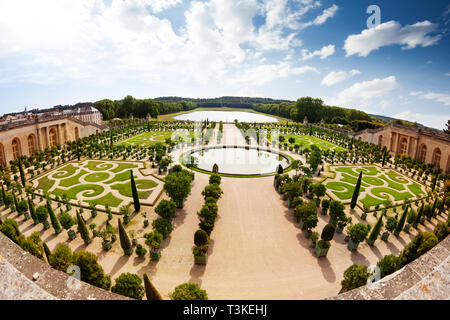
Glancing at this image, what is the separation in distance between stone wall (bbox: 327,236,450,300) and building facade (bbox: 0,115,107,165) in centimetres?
4805

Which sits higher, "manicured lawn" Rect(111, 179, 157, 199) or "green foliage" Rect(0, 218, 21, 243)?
"green foliage" Rect(0, 218, 21, 243)

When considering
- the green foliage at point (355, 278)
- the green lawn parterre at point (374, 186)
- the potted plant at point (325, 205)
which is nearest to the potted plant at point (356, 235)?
the green foliage at point (355, 278)

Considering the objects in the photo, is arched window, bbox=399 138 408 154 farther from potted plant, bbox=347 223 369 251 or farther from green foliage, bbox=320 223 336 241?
green foliage, bbox=320 223 336 241

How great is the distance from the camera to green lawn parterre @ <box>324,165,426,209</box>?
26812 millimetres

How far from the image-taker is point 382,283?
8602 mm

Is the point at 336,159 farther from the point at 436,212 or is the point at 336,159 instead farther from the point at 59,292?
the point at 59,292

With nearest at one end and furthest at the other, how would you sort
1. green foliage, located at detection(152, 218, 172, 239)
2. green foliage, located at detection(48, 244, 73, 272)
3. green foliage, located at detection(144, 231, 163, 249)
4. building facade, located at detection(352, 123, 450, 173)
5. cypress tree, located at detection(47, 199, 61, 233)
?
green foliage, located at detection(48, 244, 73, 272), green foliage, located at detection(144, 231, 163, 249), green foliage, located at detection(152, 218, 172, 239), cypress tree, located at detection(47, 199, 61, 233), building facade, located at detection(352, 123, 450, 173)

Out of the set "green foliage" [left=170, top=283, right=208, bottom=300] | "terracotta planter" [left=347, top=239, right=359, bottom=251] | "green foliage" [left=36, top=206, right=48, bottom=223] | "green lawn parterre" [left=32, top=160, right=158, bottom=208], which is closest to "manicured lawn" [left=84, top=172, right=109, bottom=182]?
"green lawn parterre" [left=32, top=160, right=158, bottom=208]

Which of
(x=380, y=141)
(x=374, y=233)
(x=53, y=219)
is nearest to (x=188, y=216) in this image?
(x=53, y=219)

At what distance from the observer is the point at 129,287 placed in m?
12.0

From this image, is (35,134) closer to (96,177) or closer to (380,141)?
(96,177)

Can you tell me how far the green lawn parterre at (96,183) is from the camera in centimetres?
2505

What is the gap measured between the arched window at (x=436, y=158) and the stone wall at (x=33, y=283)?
167ft
